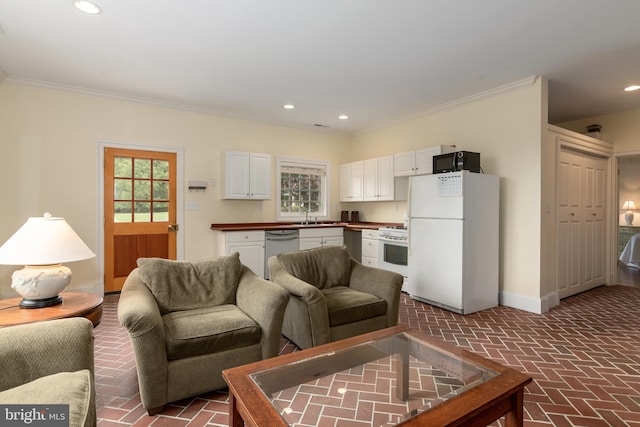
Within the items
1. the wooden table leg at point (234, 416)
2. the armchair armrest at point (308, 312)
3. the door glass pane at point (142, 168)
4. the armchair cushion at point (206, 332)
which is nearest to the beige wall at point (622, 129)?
the armchair armrest at point (308, 312)

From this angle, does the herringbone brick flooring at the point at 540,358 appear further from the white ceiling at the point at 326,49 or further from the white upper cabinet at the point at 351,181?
the white ceiling at the point at 326,49

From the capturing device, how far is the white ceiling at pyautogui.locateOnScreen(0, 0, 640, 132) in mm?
2467

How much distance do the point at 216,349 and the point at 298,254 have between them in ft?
4.00

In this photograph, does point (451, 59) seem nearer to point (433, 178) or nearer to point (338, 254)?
point (433, 178)

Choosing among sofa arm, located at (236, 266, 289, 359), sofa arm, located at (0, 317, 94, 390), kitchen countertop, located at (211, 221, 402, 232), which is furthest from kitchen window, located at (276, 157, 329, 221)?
sofa arm, located at (0, 317, 94, 390)

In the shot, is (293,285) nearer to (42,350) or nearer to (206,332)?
(206,332)

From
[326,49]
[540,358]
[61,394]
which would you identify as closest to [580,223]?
[540,358]

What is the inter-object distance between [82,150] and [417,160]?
14.7 feet

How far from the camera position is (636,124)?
4605mm

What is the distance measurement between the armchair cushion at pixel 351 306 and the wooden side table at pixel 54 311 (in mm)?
1573

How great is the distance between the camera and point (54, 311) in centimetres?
191

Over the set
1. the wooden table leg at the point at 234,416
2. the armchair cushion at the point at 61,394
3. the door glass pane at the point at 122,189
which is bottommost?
the wooden table leg at the point at 234,416

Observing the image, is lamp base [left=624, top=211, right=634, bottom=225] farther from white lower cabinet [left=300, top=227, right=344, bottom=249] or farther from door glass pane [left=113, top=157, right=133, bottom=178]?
door glass pane [left=113, top=157, right=133, bottom=178]

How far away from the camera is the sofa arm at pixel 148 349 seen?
1815 mm
